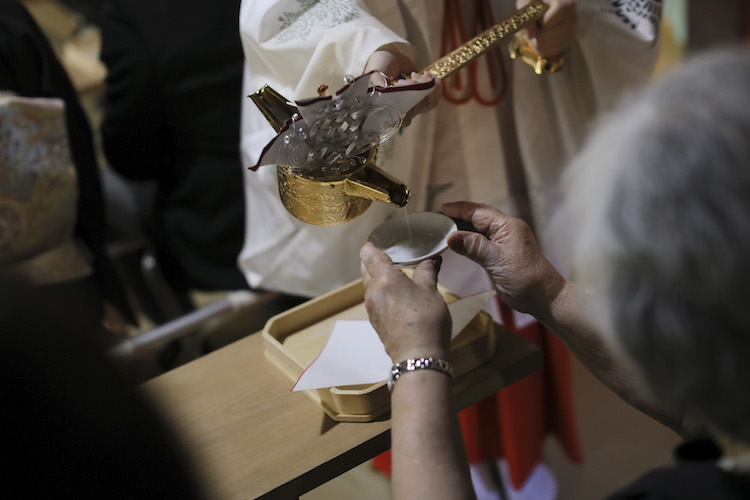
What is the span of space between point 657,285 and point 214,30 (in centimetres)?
115

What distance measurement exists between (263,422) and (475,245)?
323 mm

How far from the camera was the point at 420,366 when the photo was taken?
66 centimetres

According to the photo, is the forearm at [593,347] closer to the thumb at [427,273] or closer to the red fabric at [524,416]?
the thumb at [427,273]

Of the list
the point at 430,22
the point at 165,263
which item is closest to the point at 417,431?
the point at 430,22

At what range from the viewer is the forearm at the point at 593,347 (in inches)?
30.7

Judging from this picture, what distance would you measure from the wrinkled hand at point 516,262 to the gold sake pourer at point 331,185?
0.33ft

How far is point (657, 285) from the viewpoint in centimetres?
46

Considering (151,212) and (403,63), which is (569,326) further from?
(151,212)

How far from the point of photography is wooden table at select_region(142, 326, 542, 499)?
73 cm

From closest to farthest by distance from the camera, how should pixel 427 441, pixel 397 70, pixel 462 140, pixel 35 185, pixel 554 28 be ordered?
pixel 427 441 → pixel 397 70 → pixel 554 28 → pixel 462 140 → pixel 35 185

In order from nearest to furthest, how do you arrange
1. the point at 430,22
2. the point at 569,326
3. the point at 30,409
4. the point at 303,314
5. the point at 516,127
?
the point at 30,409 → the point at 569,326 → the point at 303,314 → the point at 430,22 → the point at 516,127

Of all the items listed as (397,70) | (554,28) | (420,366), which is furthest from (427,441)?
(554,28)

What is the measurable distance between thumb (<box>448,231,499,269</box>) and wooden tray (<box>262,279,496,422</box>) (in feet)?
0.30

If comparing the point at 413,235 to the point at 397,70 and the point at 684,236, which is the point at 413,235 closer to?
the point at 397,70
